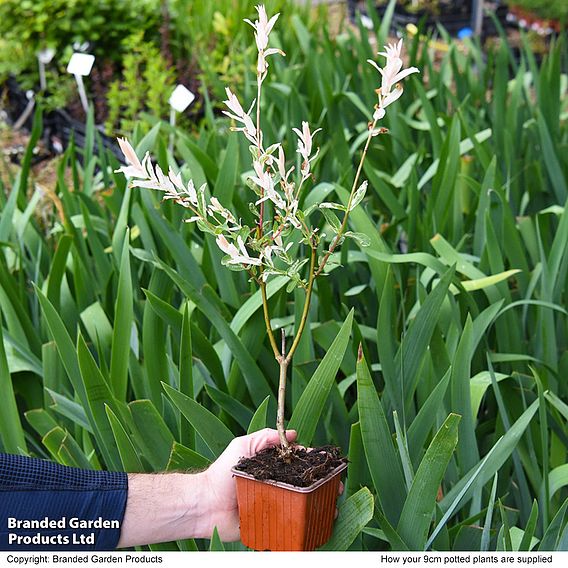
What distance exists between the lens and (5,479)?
0.86 m

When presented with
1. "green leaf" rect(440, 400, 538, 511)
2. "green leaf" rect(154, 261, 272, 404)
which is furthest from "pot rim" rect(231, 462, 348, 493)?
"green leaf" rect(154, 261, 272, 404)

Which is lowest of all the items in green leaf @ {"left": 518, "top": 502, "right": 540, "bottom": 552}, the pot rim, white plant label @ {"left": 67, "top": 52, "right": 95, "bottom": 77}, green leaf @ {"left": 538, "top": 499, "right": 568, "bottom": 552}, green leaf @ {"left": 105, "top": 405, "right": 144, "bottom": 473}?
green leaf @ {"left": 538, "top": 499, "right": 568, "bottom": 552}

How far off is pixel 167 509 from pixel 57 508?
0.36ft

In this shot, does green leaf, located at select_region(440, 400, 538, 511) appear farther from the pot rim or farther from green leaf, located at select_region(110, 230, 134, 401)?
green leaf, located at select_region(110, 230, 134, 401)

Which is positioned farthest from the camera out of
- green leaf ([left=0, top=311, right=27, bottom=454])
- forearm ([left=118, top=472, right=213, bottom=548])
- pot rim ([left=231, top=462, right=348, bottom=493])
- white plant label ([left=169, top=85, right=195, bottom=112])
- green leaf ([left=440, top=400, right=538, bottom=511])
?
white plant label ([left=169, top=85, right=195, bottom=112])

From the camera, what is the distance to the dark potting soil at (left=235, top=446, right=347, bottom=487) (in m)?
0.75

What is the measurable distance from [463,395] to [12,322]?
0.71 metres

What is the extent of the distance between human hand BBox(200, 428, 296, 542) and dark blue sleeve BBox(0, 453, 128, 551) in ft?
0.28

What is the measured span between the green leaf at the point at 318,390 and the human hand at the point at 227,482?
9 cm

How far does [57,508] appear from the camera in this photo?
857mm

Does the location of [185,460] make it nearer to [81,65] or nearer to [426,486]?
[426,486]

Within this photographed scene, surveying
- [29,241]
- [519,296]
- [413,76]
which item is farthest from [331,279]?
[413,76]
